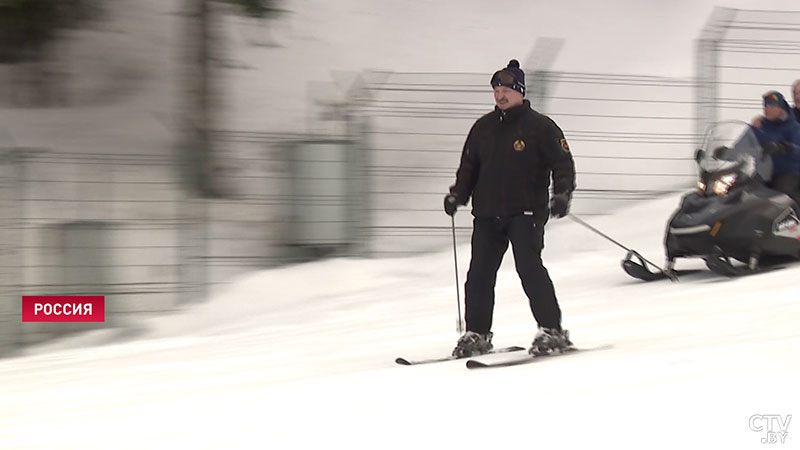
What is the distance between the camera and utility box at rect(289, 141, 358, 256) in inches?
478

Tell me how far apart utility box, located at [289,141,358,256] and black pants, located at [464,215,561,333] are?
17.7 feet

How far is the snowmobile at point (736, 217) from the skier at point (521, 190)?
120 inches

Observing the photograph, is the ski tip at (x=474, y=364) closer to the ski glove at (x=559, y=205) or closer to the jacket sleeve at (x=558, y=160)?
the ski glove at (x=559, y=205)

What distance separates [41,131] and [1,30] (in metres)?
1.41

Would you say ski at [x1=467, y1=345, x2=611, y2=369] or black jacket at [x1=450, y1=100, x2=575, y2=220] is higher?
black jacket at [x1=450, y1=100, x2=575, y2=220]

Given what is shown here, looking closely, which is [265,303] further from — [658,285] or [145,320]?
[658,285]

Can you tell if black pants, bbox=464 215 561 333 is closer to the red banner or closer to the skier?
the skier

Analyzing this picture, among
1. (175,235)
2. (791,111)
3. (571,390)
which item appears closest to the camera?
(571,390)

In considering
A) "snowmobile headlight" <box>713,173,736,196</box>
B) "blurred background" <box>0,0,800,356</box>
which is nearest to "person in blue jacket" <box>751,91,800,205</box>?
"snowmobile headlight" <box>713,173,736,196</box>

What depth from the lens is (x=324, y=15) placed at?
20.5 meters

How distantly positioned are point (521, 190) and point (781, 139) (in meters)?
4.03

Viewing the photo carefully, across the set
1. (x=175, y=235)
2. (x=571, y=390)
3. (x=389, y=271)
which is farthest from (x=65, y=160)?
(x=571, y=390)

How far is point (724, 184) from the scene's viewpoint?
9.43 m

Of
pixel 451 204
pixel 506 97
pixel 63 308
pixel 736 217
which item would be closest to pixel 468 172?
pixel 451 204
